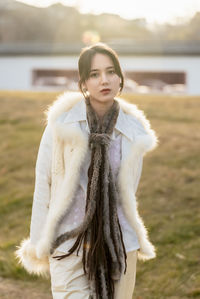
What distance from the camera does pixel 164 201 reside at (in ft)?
22.3

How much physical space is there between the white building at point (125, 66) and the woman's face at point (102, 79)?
21.9 meters

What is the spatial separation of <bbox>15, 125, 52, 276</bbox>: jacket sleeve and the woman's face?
0.37 m

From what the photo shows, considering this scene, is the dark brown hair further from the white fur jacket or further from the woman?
the white fur jacket

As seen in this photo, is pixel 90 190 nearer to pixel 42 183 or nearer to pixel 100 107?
pixel 42 183

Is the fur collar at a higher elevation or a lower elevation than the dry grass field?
higher

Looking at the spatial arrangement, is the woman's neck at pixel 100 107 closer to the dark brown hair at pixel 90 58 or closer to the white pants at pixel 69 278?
the dark brown hair at pixel 90 58

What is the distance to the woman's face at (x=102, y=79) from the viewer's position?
2779 millimetres

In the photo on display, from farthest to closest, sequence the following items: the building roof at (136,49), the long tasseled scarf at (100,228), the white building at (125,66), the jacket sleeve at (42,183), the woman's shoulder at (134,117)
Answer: the white building at (125,66) → the building roof at (136,49) → the woman's shoulder at (134,117) → the jacket sleeve at (42,183) → the long tasseled scarf at (100,228)

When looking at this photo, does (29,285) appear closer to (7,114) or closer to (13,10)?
(7,114)

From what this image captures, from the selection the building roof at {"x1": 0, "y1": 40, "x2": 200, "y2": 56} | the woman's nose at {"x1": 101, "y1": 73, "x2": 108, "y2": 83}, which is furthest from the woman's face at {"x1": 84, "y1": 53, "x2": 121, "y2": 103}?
the building roof at {"x1": 0, "y1": 40, "x2": 200, "y2": 56}

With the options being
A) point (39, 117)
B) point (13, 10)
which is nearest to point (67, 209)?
point (39, 117)

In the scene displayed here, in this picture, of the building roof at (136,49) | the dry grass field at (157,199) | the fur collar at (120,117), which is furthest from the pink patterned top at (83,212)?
the building roof at (136,49)

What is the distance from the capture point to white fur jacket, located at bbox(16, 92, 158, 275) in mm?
2752

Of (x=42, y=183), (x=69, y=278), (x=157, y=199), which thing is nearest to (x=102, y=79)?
(x=42, y=183)
